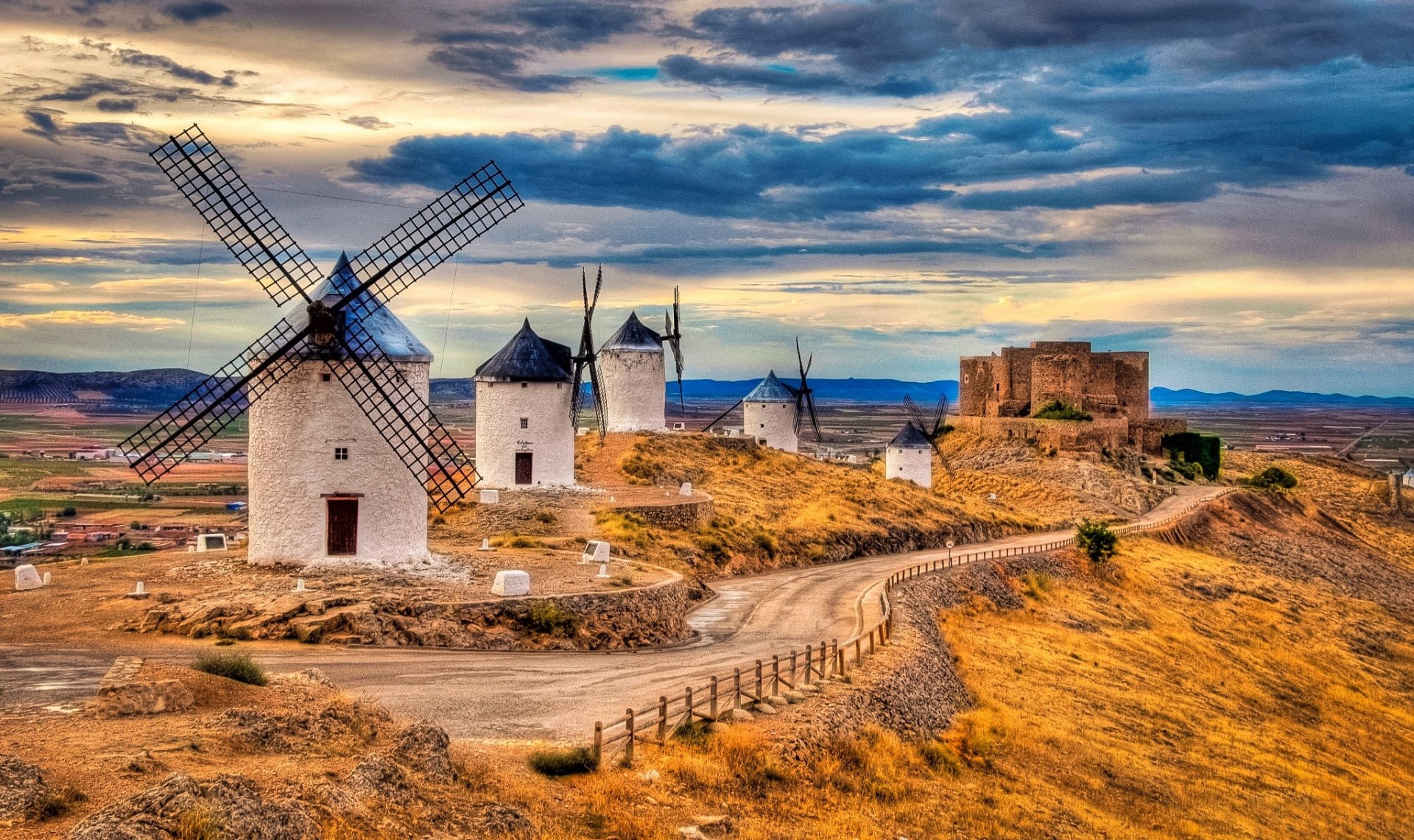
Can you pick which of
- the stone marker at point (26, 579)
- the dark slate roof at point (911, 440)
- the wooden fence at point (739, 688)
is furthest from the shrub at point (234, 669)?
the dark slate roof at point (911, 440)

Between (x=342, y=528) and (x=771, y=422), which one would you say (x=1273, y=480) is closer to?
(x=771, y=422)

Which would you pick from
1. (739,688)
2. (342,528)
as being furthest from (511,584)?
(739,688)

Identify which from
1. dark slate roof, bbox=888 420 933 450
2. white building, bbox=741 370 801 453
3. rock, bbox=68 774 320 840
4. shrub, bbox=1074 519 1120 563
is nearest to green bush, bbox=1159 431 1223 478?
dark slate roof, bbox=888 420 933 450

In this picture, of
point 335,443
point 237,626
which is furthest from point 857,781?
point 335,443

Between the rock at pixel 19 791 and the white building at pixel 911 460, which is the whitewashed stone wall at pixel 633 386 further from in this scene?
the rock at pixel 19 791

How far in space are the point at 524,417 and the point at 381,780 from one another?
2990cm

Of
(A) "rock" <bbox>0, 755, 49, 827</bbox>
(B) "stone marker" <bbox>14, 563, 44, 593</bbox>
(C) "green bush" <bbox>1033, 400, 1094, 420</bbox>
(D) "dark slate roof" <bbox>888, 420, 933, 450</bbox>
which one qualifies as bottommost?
(B) "stone marker" <bbox>14, 563, 44, 593</bbox>

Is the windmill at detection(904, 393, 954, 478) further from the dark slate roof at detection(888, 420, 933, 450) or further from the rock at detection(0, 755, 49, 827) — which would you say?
the rock at detection(0, 755, 49, 827)

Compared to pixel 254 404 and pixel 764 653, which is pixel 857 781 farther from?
pixel 254 404

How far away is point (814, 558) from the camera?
42594mm

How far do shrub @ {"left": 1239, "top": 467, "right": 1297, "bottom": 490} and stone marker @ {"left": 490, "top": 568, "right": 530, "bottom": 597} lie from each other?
59.5 metres

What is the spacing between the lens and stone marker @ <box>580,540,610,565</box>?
29.9m

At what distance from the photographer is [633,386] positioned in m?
57.7

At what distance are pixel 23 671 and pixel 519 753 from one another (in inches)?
312
